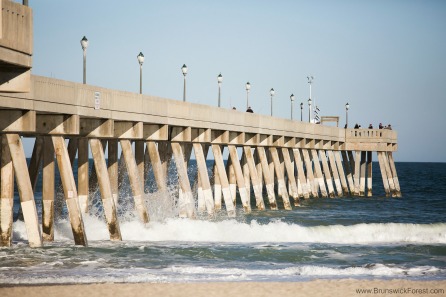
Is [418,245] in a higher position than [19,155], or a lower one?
lower

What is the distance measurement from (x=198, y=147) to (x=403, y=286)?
17606mm

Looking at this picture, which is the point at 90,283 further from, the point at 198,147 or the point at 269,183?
the point at 269,183

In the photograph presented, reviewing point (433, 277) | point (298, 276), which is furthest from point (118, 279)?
point (433, 277)

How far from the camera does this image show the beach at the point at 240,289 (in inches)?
677

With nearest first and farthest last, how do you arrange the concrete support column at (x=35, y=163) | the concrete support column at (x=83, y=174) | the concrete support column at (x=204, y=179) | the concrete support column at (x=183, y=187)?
1. the concrete support column at (x=83, y=174)
2. the concrete support column at (x=35, y=163)
3. the concrete support column at (x=183, y=187)
4. the concrete support column at (x=204, y=179)

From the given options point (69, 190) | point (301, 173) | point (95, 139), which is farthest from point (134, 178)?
point (301, 173)

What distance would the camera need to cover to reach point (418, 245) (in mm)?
29016

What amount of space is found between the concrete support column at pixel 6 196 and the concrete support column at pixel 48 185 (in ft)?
5.67

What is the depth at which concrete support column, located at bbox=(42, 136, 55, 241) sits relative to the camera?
24.8m

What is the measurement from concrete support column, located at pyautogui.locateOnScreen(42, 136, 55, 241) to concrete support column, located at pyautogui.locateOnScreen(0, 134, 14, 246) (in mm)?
1727

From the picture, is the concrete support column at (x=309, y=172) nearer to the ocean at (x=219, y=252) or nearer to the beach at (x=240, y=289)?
the ocean at (x=219, y=252)

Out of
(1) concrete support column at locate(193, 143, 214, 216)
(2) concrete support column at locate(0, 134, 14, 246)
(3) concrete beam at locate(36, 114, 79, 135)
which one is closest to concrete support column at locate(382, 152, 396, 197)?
(1) concrete support column at locate(193, 143, 214, 216)

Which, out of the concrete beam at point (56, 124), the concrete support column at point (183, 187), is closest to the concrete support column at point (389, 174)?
the concrete support column at point (183, 187)

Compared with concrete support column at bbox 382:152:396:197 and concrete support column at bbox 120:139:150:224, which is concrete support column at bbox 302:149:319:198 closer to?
concrete support column at bbox 382:152:396:197
